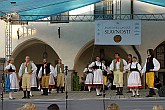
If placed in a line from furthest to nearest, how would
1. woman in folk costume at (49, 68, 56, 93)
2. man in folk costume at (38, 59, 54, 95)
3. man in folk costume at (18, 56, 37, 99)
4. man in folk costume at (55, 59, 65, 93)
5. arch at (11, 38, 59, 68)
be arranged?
1. arch at (11, 38, 59, 68)
2. man in folk costume at (55, 59, 65, 93)
3. woman in folk costume at (49, 68, 56, 93)
4. man in folk costume at (38, 59, 54, 95)
5. man in folk costume at (18, 56, 37, 99)

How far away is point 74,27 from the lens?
57.8ft

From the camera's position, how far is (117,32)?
51.3ft

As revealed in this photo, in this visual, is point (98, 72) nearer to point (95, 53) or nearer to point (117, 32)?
point (117, 32)

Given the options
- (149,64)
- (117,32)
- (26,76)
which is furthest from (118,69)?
(117,32)

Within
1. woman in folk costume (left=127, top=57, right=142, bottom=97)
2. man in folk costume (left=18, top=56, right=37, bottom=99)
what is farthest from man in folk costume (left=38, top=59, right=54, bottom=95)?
woman in folk costume (left=127, top=57, right=142, bottom=97)

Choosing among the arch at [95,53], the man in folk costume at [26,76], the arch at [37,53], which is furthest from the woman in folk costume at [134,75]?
A: the arch at [37,53]

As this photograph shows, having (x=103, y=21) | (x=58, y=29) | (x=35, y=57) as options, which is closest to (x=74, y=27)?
(x=58, y=29)

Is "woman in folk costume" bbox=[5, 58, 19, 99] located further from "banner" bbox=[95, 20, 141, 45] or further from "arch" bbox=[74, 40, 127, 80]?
"arch" bbox=[74, 40, 127, 80]

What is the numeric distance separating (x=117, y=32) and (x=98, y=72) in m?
3.63

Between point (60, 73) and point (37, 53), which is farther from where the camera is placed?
point (37, 53)

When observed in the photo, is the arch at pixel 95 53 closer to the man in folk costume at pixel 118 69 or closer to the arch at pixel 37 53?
the arch at pixel 37 53

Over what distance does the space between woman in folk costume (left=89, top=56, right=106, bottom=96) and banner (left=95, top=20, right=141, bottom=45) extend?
3182mm

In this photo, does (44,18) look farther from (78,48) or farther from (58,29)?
(78,48)

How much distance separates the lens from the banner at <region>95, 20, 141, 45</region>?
1551 cm
